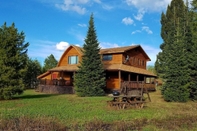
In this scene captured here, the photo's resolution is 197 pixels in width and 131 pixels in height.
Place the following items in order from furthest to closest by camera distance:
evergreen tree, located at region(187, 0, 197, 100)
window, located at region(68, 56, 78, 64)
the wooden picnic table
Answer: window, located at region(68, 56, 78, 64) < evergreen tree, located at region(187, 0, 197, 100) < the wooden picnic table

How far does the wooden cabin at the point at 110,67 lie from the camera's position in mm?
27344

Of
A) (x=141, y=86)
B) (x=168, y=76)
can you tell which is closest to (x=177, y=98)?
(x=168, y=76)

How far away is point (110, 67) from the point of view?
26.6m

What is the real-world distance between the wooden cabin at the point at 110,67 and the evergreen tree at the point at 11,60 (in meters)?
8.91

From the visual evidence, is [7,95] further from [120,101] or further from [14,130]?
[14,130]

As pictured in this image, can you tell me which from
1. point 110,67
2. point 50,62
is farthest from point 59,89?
point 50,62

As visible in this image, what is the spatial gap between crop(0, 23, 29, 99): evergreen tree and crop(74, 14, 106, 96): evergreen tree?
649cm

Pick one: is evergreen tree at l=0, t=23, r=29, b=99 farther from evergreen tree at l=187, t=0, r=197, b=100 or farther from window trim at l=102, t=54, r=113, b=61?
evergreen tree at l=187, t=0, r=197, b=100

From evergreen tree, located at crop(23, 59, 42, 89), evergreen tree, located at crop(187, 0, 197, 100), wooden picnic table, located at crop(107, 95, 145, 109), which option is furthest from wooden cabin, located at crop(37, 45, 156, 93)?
wooden picnic table, located at crop(107, 95, 145, 109)

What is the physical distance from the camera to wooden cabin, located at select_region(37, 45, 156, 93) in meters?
27.3

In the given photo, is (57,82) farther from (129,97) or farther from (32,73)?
(32,73)

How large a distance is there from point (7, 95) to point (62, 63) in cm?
1628

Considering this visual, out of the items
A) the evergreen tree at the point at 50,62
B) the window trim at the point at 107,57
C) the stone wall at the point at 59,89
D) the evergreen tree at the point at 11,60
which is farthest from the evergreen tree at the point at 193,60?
the evergreen tree at the point at 50,62

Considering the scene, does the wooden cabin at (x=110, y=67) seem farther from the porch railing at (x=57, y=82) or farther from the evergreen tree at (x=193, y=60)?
the evergreen tree at (x=193, y=60)
